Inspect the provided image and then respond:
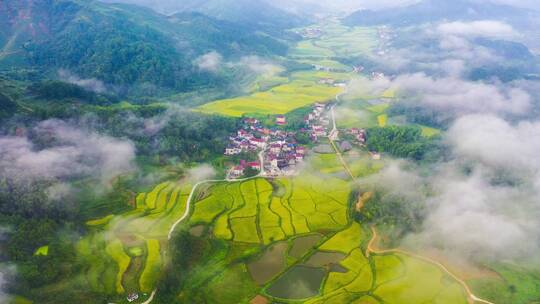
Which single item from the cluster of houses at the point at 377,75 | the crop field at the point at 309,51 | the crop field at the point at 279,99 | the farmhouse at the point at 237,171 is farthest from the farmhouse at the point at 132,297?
the crop field at the point at 309,51

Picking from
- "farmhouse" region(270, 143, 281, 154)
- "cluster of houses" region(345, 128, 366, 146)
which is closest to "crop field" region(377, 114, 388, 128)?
"cluster of houses" region(345, 128, 366, 146)

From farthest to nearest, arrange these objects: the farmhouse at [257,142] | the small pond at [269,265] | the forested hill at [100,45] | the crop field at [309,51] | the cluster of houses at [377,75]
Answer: the crop field at [309,51] < the cluster of houses at [377,75] < the forested hill at [100,45] < the farmhouse at [257,142] < the small pond at [269,265]

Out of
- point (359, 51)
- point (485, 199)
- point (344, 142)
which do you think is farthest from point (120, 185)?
point (359, 51)

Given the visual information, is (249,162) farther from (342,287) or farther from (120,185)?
(342,287)

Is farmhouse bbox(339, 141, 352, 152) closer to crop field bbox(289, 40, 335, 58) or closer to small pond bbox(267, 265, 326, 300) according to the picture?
small pond bbox(267, 265, 326, 300)

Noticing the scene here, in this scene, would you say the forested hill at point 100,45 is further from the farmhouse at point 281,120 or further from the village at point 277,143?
the village at point 277,143
